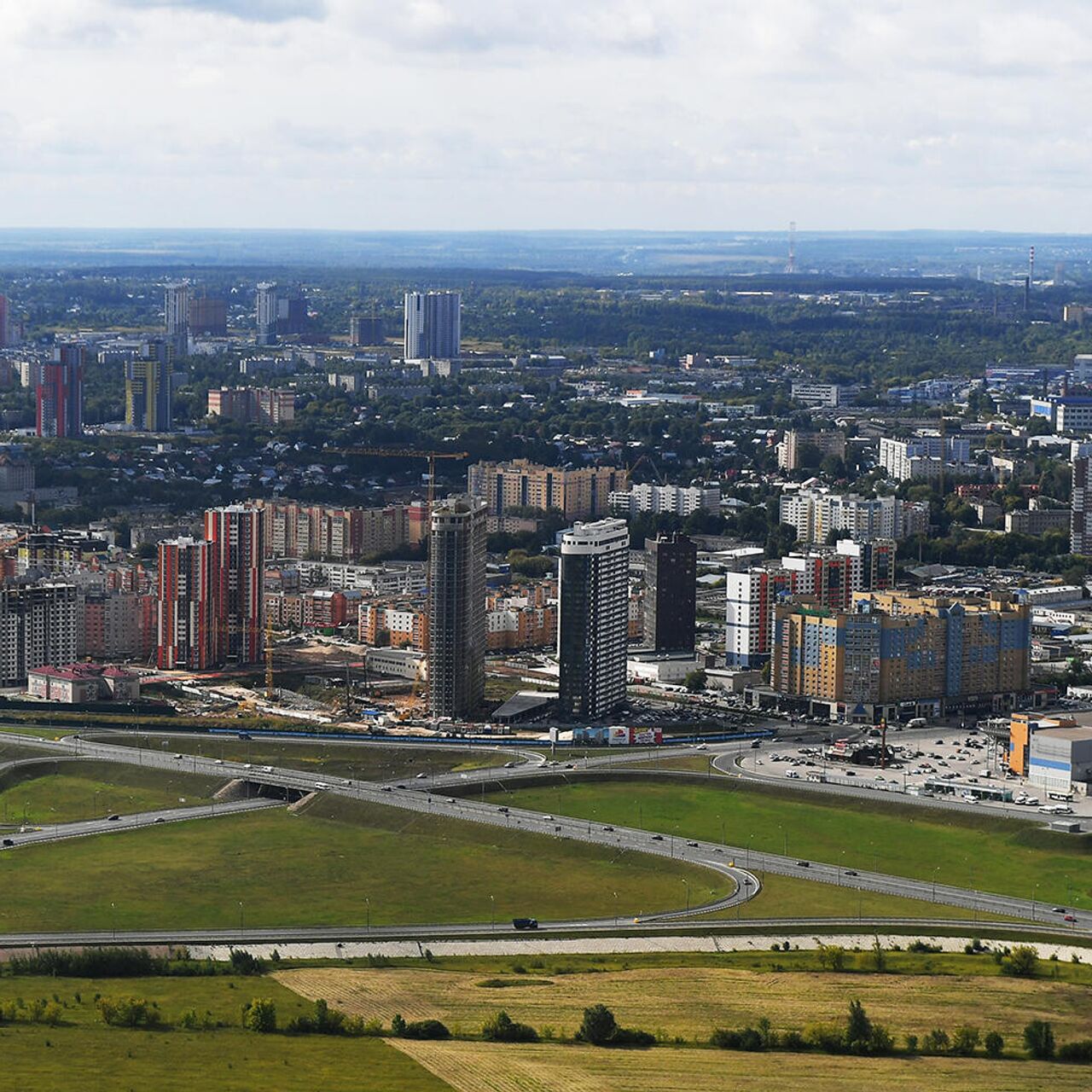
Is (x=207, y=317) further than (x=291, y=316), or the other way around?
(x=291, y=316)

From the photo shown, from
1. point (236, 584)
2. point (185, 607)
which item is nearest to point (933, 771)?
point (236, 584)

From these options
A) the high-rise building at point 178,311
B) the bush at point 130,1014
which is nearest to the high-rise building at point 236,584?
the bush at point 130,1014

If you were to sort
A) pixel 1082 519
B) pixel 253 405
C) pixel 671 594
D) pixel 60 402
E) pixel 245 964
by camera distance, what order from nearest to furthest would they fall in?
pixel 245 964 → pixel 671 594 → pixel 1082 519 → pixel 60 402 → pixel 253 405

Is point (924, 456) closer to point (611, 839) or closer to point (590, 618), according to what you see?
point (590, 618)

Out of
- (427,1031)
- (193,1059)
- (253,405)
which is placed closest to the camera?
(193,1059)

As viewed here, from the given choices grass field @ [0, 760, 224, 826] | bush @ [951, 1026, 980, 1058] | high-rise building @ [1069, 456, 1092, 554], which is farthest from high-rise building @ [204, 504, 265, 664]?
high-rise building @ [1069, 456, 1092, 554]

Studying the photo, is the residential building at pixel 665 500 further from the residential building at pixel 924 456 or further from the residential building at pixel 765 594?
the residential building at pixel 765 594

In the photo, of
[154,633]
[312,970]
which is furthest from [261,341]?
[312,970]

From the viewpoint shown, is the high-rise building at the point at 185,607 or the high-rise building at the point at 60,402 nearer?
the high-rise building at the point at 185,607
